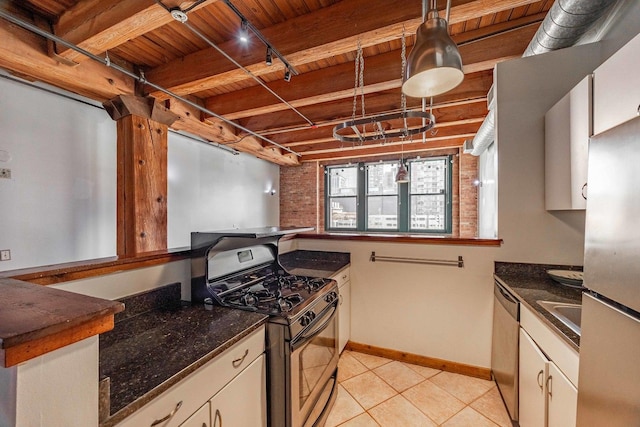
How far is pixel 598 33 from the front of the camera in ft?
6.40

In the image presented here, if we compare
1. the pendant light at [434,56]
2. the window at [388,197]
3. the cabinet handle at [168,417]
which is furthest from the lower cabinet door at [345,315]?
the window at [388,197]

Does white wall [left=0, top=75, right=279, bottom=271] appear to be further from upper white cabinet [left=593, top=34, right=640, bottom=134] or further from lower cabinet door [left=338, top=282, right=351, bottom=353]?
upper white cabinet [left=593, top=34, right=640, bottom=134]

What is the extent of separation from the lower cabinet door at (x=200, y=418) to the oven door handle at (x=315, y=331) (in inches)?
17.8

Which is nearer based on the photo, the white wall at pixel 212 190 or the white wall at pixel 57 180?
the white wall at pixel 57 180

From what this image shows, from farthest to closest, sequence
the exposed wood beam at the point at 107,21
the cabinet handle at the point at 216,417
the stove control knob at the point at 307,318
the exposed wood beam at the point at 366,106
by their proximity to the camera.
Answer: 1. the exposed wood beam at the point at 366,106
2. the exposed wood beam at the point at 107,21
3. the stove control knob at the point at 307,318
4. the cabinet handle at the point at 216,417

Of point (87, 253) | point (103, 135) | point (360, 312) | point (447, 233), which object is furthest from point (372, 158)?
point (87, 253)

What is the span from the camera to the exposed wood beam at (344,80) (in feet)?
7.39

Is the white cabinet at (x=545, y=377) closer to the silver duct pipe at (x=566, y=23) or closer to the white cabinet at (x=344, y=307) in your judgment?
the white cabinet at (x=344, y=307)

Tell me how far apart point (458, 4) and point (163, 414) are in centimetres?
255

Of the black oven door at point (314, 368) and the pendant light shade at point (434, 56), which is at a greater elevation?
the pendant light shade at point (434, 56)

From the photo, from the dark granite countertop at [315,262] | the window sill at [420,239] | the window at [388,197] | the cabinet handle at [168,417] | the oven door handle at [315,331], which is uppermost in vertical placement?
the window at [388,197]

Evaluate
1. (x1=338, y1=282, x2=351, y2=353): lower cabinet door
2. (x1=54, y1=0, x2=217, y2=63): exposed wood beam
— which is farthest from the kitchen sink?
(x1=54, y1=0, x2=217, y2=63): exposed wood beam

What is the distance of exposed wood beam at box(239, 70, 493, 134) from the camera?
297cm

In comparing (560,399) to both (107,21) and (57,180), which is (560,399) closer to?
(107,21)
